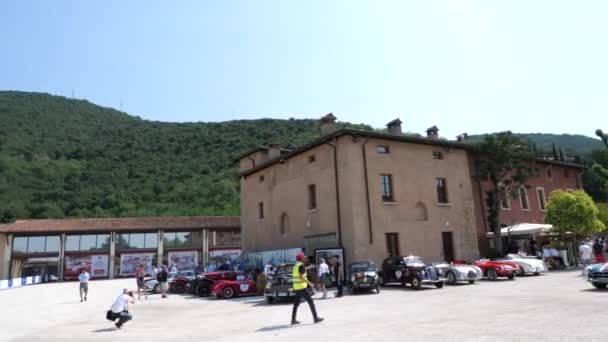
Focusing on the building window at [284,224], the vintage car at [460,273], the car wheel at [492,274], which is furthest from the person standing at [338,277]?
the building window at [284,224]

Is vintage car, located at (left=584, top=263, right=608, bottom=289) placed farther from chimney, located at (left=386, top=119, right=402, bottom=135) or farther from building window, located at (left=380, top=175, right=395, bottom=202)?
chimney, located at (left=386, top=119, right=402, bottom=135)

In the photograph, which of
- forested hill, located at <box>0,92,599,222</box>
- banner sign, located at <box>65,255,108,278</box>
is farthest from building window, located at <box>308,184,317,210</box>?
forested hill, located at <box>0,92,599,222</box>

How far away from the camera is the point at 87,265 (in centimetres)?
4816

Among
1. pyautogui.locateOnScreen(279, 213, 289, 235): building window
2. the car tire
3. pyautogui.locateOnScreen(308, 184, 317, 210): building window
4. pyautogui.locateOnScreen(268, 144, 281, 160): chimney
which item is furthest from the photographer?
pyautogui.locateOnScreen(268, 144, 281, 160): chimney

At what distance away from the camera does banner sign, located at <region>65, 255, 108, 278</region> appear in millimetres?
47750

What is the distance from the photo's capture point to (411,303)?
14.1 meters

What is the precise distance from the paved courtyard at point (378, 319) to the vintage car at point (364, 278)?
1.92ft

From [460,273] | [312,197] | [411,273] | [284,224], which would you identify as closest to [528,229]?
[460,273]

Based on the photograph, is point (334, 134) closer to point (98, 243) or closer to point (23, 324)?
point (23, 324)

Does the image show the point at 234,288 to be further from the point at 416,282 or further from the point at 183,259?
the point at 183,259

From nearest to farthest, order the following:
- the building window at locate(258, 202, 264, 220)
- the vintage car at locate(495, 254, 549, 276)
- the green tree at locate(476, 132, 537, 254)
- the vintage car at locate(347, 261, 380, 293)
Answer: the vintage car at locate(347, 261, 380, 293) < the vintage car at locate(495, 254, 549, 276) < the green tree at locate(476, 132, 537, 254) < the building window at locate(258, 202, 264, 220)

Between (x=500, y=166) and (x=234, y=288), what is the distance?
18854 millimetres

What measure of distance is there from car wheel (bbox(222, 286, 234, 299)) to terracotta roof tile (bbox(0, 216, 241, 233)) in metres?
31.6

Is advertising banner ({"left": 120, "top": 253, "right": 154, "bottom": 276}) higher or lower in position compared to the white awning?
lower
